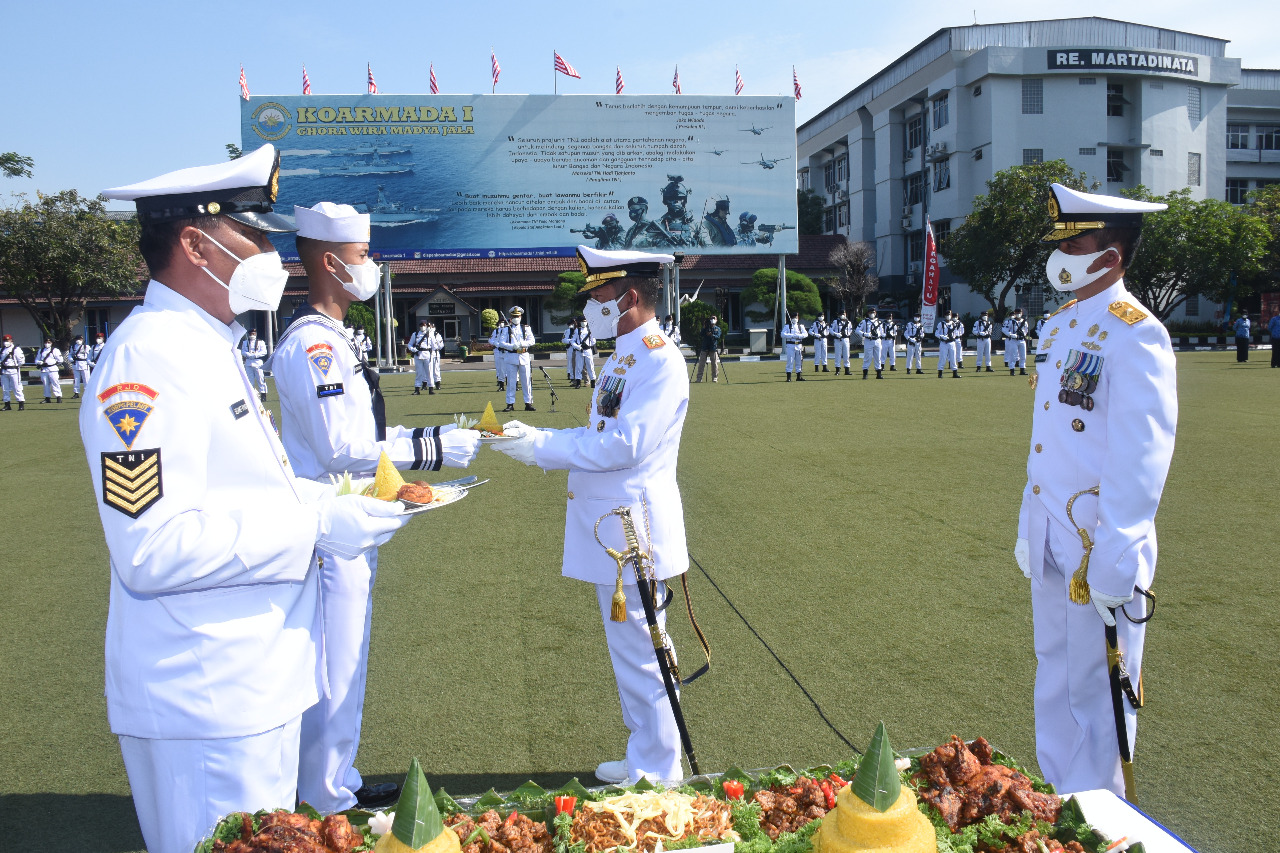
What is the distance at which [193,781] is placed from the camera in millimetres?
1922

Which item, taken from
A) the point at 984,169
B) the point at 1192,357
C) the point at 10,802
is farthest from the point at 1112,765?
the point at 984,169

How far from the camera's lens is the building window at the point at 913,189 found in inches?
2048

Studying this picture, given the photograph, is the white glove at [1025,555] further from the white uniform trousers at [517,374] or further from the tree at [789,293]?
the tree at [789,293]

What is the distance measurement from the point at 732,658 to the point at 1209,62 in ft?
187

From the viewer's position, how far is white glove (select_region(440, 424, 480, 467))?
10.9 feet

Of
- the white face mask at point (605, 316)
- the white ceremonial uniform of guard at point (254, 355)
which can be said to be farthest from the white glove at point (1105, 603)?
the white ceremonial uniform of guard at point (254, 355)

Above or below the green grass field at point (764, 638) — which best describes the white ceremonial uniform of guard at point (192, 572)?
above

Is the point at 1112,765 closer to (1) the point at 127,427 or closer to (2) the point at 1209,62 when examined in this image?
(1) the point at 127,427

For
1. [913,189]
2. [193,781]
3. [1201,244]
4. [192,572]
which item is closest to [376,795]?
[193,781]

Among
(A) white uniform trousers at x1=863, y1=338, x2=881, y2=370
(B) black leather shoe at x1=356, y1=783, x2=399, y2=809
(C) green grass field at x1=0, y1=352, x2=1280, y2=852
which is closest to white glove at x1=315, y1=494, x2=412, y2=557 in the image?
(C) green grass field at x1=0, y1=352, x2=1280, y2=852

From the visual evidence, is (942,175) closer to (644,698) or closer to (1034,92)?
(1034,92)

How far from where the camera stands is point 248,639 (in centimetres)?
195

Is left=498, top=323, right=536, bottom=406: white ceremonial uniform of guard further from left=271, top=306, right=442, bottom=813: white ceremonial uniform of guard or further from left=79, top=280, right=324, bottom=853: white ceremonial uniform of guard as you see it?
left=79, top=280, right=324, bottom=853: white ceremonial uniform of guard

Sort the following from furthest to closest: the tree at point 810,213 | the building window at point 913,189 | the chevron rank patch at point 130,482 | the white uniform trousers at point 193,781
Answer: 1. the tree at point 810,213
2. the building window at point 913,189
3. the white uniform trousers at point 193,781
4. the chevron rank patch at point 130,482
